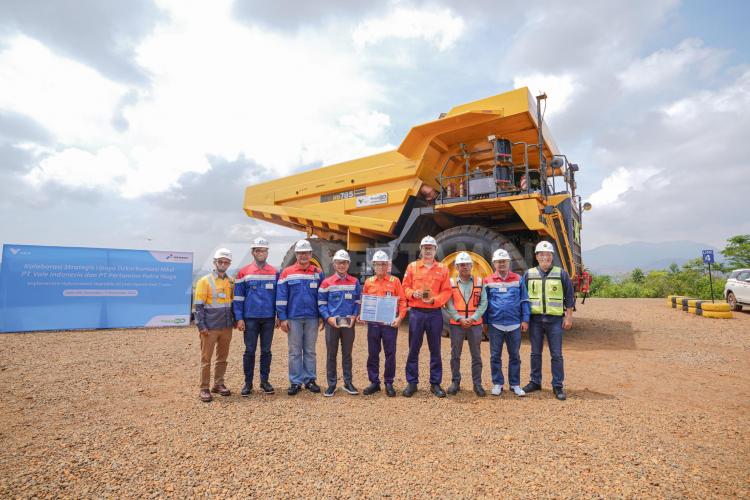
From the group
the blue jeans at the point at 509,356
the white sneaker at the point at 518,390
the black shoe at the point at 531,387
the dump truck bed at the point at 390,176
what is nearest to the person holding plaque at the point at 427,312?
the blue jeans at the point at 509,356

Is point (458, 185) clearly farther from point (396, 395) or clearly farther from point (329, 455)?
point (329, 455)

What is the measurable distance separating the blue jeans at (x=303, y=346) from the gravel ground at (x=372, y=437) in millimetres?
273

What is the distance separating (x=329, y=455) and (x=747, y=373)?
5749mm

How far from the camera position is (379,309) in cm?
446

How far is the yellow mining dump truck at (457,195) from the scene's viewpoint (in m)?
6.85

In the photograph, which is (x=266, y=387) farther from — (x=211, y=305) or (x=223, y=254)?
(x=223, y=254)

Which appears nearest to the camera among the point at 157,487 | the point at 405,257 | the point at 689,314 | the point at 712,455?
the point at 157,487

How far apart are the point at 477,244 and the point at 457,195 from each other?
50.8 inches

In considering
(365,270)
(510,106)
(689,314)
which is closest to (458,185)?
(510,106)

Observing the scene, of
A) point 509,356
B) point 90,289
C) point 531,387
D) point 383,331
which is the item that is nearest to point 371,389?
point 383,331

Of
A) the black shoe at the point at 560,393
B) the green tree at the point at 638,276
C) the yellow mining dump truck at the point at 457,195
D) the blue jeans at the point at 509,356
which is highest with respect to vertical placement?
the yellow mining dump truck at the point at 457,195

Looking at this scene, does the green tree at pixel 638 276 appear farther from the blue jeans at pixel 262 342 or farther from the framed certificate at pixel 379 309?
the blue jeans at pixel 262 342

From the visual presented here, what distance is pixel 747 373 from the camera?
5160mm

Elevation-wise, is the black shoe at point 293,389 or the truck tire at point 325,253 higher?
the truck tire at point 325,253
